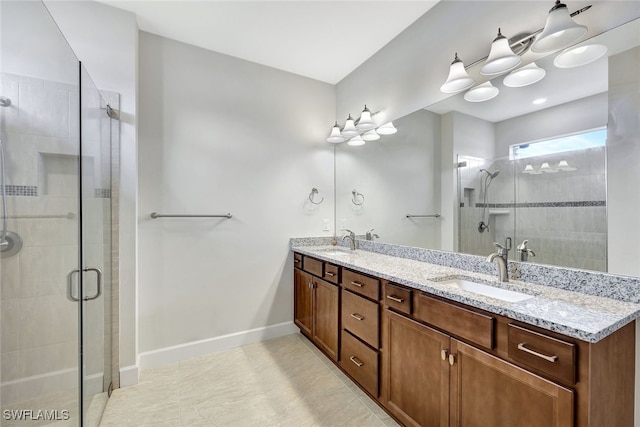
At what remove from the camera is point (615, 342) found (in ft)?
3.26

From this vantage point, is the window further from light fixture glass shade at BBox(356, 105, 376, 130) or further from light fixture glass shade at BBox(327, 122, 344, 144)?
light fixture glass shade at BBox(327, 122, 344, 144)

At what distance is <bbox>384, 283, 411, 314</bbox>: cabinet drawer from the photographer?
153cm

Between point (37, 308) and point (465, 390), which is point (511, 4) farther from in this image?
point (37, 308)

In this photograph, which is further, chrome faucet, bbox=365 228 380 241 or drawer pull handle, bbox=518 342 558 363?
chrome faucet, bbox=365 228 380 241

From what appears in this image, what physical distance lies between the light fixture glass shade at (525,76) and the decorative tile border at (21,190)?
7.84ft

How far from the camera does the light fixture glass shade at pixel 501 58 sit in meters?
1.50

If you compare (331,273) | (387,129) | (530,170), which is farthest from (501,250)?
(387,129)

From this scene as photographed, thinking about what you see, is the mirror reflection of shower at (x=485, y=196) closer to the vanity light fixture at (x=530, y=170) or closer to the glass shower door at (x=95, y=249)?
the vanity light fixture at (x=530, y=170)

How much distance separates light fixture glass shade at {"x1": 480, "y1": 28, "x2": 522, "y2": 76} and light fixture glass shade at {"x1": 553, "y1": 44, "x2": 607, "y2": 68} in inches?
7.2

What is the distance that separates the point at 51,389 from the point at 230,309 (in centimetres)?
152

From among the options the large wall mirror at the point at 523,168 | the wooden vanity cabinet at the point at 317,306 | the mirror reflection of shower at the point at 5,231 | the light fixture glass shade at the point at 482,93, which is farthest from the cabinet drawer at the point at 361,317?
the mirror reflection of shower at the point at 5,231

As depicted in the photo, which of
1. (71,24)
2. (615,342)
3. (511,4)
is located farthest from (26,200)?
(511,4)

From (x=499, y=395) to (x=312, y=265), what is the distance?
1651 millimetres

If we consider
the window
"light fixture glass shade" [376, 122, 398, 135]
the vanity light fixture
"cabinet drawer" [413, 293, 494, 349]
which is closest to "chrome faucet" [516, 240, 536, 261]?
the vanity light fixture
